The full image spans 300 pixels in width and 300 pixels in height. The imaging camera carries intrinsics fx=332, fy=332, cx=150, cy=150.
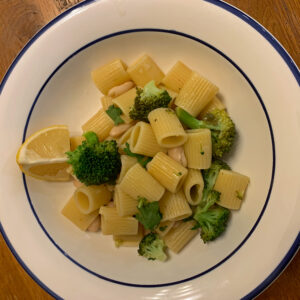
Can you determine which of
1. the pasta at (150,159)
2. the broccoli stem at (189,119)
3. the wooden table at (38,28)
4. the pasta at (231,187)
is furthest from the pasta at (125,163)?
the wooden table at (38,28)

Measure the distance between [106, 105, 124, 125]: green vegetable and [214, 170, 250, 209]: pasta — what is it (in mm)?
585

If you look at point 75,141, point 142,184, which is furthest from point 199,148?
point 75,141

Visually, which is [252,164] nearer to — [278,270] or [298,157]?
[298,157]

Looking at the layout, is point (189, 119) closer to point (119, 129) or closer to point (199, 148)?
point (199, 148)

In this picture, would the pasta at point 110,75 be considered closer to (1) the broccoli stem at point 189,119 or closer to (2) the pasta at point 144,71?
(2) the pasta at point 144,71

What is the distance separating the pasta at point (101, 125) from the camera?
178cm

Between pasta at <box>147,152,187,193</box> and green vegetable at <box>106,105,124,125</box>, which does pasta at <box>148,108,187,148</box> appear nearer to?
Result: pasta at <box>147,152,187,193</box>

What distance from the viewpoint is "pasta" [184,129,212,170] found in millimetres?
1571

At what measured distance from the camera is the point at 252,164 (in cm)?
162

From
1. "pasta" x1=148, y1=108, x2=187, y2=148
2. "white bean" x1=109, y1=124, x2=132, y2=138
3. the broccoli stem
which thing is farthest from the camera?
"white bean" x1=109, y1=124, x2=132, y2=138

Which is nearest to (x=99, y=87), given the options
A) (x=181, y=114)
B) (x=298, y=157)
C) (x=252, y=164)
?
(x=181, y=114)

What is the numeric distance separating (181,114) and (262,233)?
666mm

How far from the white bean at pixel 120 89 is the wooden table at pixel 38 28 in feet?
1.74

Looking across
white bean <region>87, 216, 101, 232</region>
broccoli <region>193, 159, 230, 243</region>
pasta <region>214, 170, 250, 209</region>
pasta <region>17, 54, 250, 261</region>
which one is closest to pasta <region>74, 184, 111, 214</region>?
pasta <region>17, 54, 250, 261</region>
